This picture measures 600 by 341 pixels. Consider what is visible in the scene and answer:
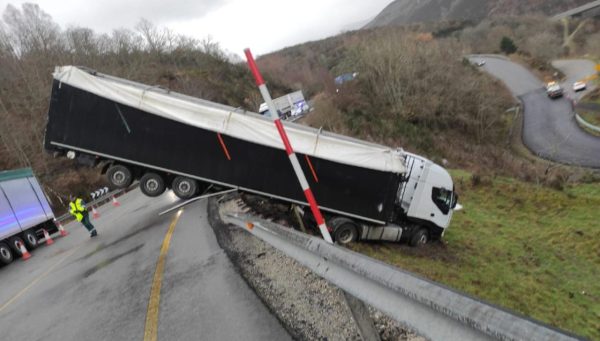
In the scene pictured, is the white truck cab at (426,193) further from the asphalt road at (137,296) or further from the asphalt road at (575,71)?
the asphalt road at (575,71)

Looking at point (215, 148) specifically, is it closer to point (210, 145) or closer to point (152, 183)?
point (210, 145)

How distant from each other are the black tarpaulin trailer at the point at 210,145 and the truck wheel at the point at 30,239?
7348 millimetres

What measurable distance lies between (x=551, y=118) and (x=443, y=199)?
121 ft

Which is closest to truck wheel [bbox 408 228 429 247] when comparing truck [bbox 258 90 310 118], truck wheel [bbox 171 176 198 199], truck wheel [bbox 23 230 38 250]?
truck wheel [bbox 171 176 198 199]

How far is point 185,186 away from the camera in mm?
11219

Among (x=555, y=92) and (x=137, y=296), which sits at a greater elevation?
(x=137, y=296)

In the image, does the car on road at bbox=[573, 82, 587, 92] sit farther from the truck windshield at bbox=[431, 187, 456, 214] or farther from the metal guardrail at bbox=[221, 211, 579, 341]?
the metal guardrail at bbox=[221, 211, 579, 341]

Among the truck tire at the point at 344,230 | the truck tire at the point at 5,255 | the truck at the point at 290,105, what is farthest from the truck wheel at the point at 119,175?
the truck at the point at 290,105

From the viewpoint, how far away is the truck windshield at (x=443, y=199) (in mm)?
12958

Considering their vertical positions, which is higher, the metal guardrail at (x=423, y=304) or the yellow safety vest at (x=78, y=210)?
the yellow safety vest at (x=78, y=210)

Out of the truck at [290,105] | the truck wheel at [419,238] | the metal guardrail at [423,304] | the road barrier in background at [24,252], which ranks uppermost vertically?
the truck at [290,105]

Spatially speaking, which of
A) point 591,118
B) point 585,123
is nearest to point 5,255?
point 585,123

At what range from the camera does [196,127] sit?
1061 cm

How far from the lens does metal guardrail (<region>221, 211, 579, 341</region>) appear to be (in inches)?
67.9
